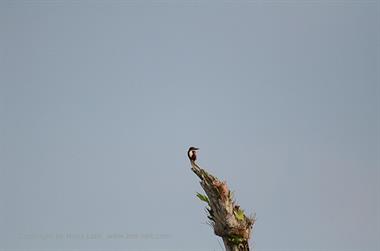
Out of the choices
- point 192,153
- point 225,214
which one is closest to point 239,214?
point 225,214

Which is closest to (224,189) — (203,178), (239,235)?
(203,178)

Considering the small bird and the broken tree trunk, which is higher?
the small bird

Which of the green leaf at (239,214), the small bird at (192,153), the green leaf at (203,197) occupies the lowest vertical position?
the green leaf at (239,214)

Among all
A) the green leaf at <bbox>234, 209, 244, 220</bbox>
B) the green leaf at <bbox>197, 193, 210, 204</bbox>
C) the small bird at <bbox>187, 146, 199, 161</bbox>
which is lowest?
the green leaf at <bbox>234, 209, 244, 220</bbox>

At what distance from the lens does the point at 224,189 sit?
14.6m

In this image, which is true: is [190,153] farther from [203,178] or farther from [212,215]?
[212,215]

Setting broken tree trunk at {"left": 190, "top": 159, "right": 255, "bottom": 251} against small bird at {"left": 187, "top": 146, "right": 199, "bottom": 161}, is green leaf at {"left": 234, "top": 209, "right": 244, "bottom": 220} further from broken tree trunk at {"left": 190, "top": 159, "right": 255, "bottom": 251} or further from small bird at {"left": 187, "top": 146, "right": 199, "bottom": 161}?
small bird at {"left": 187, "top": 146, "right": 199, "bottom": 161}

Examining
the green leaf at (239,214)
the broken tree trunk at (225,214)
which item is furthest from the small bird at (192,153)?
the green leaf at (239,214)

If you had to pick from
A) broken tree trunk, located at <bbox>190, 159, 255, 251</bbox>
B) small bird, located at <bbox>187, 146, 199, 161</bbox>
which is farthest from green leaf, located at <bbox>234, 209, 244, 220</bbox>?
small bird, located at <bbox>187, 146, 199, 161</bbox>

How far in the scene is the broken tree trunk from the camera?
48.2ft

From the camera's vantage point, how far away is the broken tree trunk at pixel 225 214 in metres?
14.7

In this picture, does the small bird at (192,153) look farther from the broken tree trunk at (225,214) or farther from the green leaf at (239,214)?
the green leaf at (239,214)

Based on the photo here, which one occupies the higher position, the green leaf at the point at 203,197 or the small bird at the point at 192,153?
the small bird at the point at 192,153

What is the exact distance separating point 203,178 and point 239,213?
178cm
